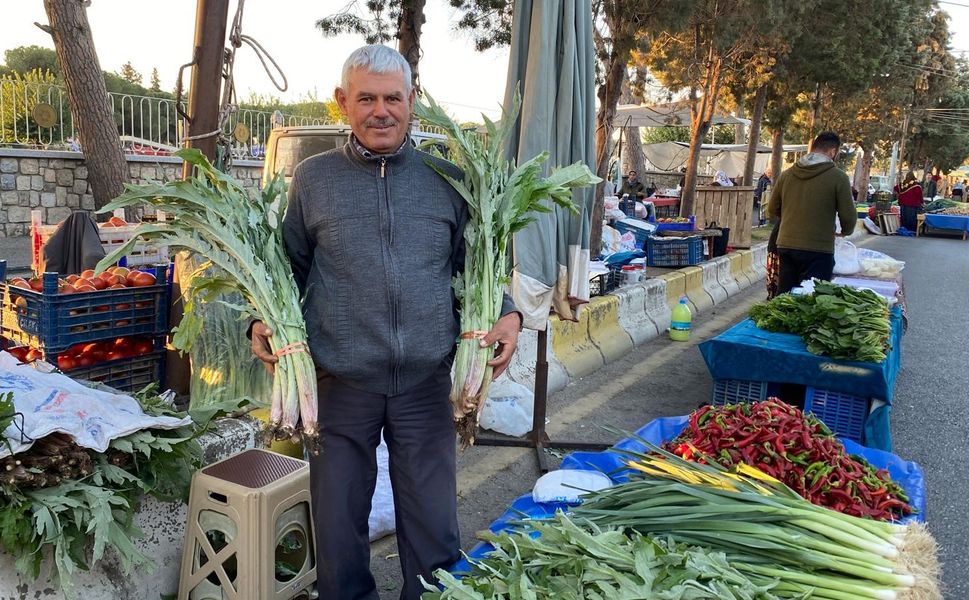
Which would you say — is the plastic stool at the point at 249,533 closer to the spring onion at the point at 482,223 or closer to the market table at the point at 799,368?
the spring onion at the point at 482,223

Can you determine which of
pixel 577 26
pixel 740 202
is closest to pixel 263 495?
pixel 577 26

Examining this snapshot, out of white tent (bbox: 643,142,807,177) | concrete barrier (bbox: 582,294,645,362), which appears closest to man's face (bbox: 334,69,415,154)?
concrete barrier (bbox: 582,294,645,362)

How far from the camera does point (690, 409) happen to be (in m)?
6.09

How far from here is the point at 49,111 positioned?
1123 cm

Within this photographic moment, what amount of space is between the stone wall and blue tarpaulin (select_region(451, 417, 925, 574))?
8.87 m

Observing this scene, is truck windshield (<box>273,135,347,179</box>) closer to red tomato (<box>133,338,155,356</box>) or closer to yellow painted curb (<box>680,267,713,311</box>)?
red tomato (<box>133,338,155,356</box>)

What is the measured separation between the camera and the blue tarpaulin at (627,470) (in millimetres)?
2793

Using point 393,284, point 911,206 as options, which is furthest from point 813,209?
point 911,206

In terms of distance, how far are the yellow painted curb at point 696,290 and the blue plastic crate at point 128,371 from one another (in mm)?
7290

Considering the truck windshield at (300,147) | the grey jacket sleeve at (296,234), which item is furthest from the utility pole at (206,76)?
the truck windshield at (300,147)

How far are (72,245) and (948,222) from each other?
28984mm

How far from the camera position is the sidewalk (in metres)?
9.80

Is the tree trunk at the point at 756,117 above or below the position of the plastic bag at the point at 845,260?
above

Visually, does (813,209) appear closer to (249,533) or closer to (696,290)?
(696,290)
